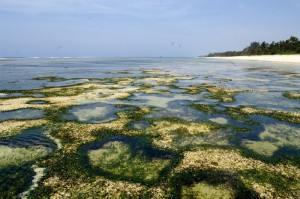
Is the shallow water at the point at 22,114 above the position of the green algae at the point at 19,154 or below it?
above

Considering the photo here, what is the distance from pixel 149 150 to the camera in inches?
764

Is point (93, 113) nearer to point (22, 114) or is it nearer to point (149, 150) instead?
point (22, 114)

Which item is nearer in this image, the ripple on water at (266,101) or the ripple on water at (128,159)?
the ripple on water at (128,159)

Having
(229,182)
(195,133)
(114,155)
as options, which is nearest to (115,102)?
(195,133)

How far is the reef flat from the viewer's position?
14.3 m

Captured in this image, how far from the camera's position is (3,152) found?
18719 mm

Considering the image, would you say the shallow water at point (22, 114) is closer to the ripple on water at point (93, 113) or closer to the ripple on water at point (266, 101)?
the ripple on water at point (93, 113)

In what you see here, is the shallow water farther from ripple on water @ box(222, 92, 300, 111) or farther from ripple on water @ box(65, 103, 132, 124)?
ripple on water @ box(222, 92, 300, 111)

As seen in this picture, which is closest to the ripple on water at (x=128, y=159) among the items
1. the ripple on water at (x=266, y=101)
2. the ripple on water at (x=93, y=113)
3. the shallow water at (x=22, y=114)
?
the ripple on water at (x=93, y=113)

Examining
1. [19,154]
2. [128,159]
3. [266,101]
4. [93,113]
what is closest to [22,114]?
[93,113]

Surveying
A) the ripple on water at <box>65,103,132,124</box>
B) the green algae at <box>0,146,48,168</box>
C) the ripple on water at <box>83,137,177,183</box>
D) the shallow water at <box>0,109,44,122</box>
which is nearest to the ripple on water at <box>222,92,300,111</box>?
the ripple on water at <box>65,103,132,124</box>

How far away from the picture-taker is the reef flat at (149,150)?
14344 millimetres

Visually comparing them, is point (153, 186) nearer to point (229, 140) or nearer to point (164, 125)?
point (229, 140)

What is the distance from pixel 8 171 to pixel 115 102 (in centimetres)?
2046
